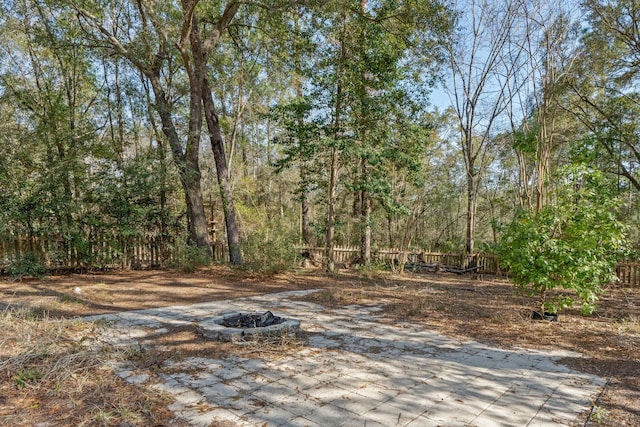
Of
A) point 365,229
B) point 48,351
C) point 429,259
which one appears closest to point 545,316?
point 48,351

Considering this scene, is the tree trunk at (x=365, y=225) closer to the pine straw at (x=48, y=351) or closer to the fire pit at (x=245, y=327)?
the fire pit at (x=245, y=327)

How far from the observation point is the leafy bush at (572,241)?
15.1ft

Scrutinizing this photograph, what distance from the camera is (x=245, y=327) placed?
4113 mm

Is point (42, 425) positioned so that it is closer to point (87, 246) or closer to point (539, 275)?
point (539, 275)

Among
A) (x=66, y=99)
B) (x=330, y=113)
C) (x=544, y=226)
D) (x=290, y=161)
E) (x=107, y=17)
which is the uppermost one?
(x=107, y=17)

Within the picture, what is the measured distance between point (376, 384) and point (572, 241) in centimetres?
358

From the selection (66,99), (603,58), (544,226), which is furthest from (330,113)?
(66,99)

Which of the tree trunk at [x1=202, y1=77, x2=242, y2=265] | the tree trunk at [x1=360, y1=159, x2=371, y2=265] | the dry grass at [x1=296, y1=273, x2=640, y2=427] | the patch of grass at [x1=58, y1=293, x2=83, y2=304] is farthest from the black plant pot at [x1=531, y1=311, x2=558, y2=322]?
the tree trunk at [x1=202, y1=77, x2=242, y2=265]

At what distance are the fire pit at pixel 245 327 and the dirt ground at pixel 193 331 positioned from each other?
0.16 metres

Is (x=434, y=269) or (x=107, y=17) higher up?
(x=107, y=17)

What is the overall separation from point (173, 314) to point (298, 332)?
2.08 m

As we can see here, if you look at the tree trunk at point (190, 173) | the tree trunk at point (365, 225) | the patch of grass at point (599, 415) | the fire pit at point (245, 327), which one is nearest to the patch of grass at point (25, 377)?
the fire pit at point (245, 327)

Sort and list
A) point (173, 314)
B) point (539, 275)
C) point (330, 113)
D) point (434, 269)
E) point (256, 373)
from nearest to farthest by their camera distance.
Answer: point (256, 373), point (539, 275), point (173, 314), point (330, 113), point (434, 269)

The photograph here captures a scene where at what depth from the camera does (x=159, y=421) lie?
2.25 metres
